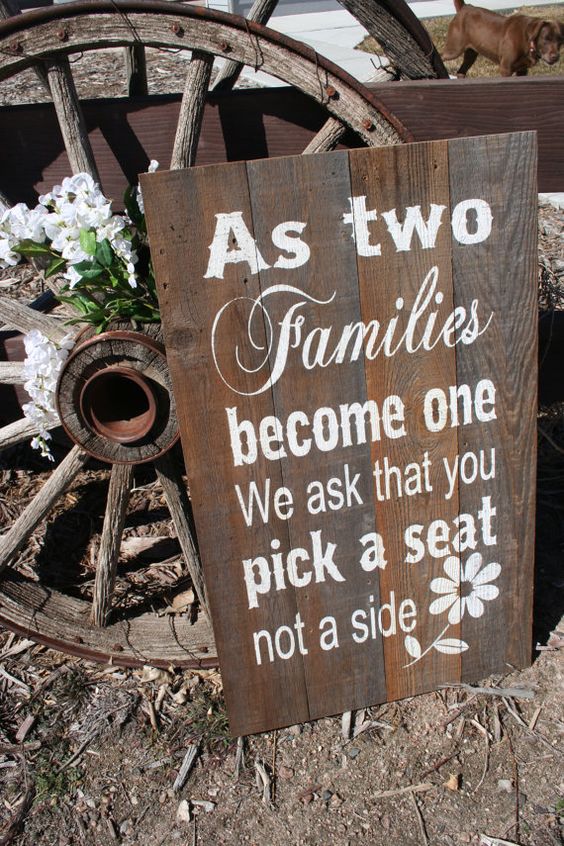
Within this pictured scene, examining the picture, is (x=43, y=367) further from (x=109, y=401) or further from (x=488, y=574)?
(x=488, y=574)

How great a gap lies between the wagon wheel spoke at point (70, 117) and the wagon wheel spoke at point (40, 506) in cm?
88

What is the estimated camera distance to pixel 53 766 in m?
2.29

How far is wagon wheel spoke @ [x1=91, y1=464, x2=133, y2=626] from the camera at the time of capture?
252 cm

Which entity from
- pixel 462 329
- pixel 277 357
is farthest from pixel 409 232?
pixel 277 357

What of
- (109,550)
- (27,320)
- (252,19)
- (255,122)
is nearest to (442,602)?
(109,550)

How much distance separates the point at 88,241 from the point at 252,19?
3.96 ft

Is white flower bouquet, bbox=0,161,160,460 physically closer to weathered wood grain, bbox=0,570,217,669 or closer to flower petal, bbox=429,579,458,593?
weathered wood grain, bbox=0,570,217,669

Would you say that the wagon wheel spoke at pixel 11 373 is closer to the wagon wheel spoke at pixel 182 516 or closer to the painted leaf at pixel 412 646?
the wagon wheel spoke at pixel 182 516

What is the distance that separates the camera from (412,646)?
2316 millimetres

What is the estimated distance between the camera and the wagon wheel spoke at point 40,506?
256 cm

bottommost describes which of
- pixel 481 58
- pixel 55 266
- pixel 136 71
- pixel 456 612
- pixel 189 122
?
pixel 456 612

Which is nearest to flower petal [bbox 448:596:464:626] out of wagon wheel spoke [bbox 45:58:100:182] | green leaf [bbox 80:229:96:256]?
green leaf [bbox 80:229:96:256]

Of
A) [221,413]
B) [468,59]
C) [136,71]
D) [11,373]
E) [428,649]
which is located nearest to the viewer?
[221,413]

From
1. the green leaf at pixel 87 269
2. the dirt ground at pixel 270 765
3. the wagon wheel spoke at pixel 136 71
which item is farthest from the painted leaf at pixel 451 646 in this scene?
the wagon wheel spoke at pixel 136 71
